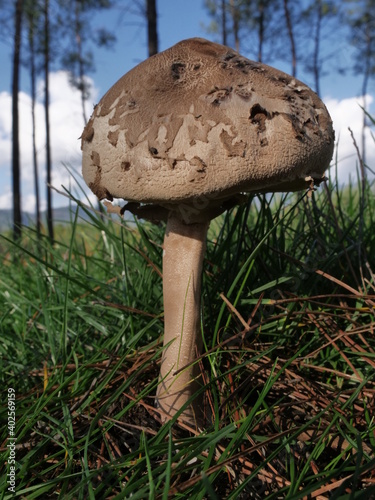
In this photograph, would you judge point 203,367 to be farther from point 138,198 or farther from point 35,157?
point 35,157

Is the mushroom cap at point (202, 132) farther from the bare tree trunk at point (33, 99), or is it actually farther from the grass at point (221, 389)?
the bare tree trunk at point (33, 99)

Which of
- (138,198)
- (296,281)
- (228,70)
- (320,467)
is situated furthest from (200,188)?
(320,467)

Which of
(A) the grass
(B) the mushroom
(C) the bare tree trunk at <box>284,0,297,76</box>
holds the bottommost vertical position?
(A) the grass

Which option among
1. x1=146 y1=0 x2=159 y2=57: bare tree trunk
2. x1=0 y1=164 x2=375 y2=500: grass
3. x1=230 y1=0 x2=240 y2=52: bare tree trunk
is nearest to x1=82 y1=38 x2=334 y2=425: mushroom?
x1=0 y1=164 x2=375 y2=500: grass

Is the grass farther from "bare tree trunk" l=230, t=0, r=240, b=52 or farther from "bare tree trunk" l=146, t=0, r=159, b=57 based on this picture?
"bare tree trunk" l=230, t=0, r=240, b=52

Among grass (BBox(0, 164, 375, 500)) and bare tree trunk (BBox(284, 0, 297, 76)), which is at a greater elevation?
bare tree trunk (BBox(284, 0, 297, 76))
